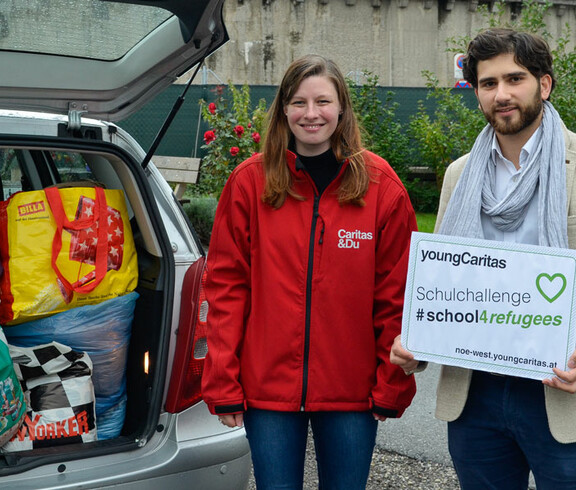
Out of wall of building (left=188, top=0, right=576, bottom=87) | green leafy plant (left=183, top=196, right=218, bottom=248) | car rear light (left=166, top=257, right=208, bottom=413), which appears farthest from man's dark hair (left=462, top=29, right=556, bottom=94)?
wall of building (left=188, top=0, right=576, bottom=87)

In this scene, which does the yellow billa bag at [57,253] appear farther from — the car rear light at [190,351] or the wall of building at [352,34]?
the wall of building at [352,34]

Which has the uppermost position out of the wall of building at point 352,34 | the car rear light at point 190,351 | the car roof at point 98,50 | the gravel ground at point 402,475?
the wall of building at point 352,34

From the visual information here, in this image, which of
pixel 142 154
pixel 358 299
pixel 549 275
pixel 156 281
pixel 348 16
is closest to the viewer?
pixel 549 275

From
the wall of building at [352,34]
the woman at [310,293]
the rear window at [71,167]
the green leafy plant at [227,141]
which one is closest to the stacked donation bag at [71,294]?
the rear window at [71,167]

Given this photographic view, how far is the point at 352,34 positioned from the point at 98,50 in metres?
27.1

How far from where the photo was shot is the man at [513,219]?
2043 millimetres

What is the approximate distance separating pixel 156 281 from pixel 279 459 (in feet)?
2.92

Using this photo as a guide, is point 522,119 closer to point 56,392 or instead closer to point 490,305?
point 490,305

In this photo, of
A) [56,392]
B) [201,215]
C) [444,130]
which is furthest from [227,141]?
[56,392]

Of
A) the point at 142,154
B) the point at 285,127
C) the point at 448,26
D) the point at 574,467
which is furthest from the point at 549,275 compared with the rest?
the point at 448,26

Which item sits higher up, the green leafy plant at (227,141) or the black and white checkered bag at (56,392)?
the green leafy plant at (227,141)

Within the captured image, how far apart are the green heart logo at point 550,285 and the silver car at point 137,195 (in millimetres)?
1178

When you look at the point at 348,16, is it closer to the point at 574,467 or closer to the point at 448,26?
the point at 448,26

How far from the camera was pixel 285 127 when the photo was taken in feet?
7.89
